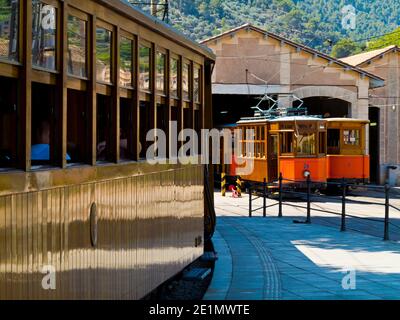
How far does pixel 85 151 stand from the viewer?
5793 mm

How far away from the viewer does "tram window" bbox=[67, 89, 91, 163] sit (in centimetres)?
559

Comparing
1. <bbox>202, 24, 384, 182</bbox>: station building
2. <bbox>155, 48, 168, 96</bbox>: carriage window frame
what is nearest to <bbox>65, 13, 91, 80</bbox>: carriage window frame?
<bbox>155, 48, 168, 96</bbox>: carriage window frame

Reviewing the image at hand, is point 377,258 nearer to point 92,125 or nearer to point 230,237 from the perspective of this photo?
point 230,237

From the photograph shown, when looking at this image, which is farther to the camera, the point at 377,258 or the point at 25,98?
the point at 377,258

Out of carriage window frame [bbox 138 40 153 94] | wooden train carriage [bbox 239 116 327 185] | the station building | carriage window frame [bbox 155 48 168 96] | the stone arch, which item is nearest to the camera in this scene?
carriage window frame [bbox 138 40 153 94]

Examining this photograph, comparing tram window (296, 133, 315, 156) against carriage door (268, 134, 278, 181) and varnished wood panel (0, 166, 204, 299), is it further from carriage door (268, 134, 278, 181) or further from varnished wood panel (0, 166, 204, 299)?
varnished wood panel (0, 166, 204, 299)

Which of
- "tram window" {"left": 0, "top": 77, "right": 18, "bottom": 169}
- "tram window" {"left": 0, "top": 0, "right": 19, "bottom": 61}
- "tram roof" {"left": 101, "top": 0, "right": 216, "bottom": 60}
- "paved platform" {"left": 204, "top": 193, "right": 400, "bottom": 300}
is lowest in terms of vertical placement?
"paved platform" {"left": 204, "top": 193, "right": 400, "bottom": 300}

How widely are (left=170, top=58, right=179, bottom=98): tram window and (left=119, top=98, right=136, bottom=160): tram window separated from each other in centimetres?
159

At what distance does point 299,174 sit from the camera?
91.9ft

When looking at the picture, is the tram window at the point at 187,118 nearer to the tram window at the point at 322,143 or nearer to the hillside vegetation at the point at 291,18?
the tram window at the point at 322,143

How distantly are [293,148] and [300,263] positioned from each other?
1573cm

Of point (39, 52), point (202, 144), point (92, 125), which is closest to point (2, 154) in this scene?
point (39, 52)

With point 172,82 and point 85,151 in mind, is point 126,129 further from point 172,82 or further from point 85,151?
point 172,82

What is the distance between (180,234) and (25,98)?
4.75 metres
